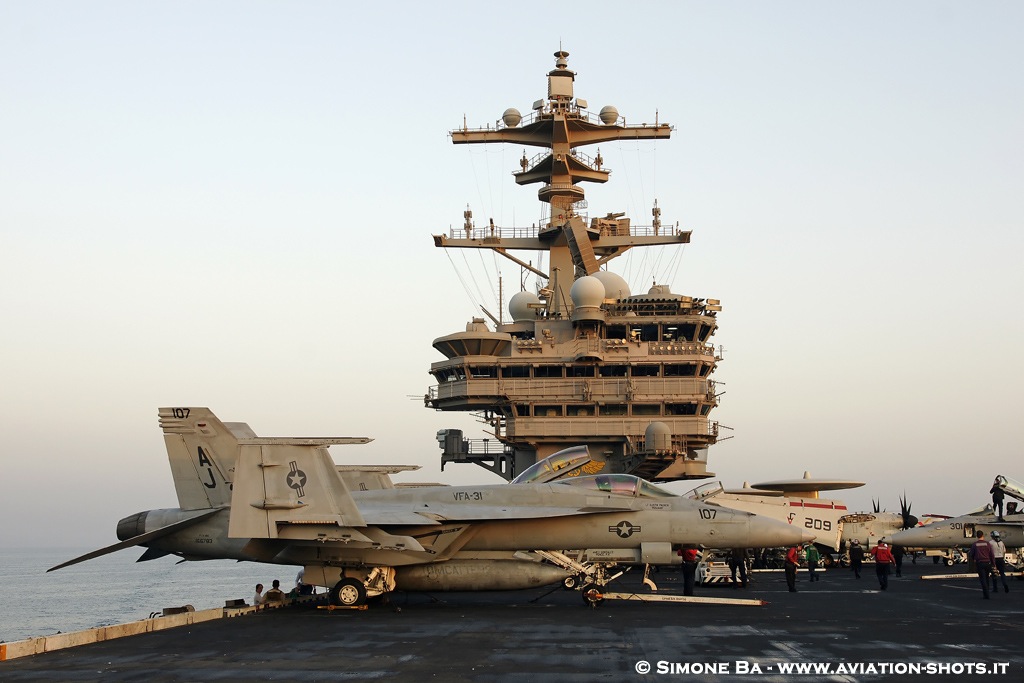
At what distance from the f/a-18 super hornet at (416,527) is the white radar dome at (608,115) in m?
32.7

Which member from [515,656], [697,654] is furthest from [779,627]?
[515,656]

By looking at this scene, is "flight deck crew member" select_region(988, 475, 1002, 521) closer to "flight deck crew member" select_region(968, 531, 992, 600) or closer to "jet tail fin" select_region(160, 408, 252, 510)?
"flight deck crew member" select_region(968, 531, 992, 600)

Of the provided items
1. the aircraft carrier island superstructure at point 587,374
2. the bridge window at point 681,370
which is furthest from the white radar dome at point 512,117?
the bridge window at point 681,370

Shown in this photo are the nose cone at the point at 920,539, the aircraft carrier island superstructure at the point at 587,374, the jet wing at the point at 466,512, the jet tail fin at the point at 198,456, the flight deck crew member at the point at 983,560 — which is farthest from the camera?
the aircraft carrier island superstructure at the point at 587,374

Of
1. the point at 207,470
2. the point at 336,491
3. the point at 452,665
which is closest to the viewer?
the point at 452,665

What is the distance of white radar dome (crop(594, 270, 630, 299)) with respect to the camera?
4809 cm

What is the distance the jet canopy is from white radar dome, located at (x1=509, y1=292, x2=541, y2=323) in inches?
1167

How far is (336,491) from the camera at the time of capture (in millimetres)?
18703

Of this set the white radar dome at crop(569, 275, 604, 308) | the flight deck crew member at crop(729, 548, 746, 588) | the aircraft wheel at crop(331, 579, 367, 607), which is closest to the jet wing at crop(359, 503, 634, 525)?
the aircraft wheel at crop(331, 579, 367, 607)

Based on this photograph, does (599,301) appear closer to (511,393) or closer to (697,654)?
(511,393)

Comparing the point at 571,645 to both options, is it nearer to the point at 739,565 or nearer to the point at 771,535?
the point at 771,535

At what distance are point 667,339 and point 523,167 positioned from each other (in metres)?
12.2

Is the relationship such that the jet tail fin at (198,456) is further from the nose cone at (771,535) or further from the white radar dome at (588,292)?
the white radar dome at (588,292)

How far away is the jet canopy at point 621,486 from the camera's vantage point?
20.6 m
